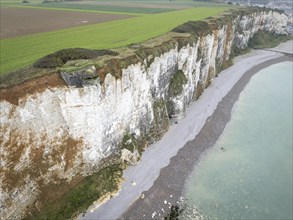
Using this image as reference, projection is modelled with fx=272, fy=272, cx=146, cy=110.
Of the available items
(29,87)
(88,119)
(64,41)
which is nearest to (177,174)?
(88,119)

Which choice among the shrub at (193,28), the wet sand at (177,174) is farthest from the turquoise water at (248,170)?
the shrub at (193,28)

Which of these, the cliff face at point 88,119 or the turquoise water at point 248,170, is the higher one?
the cliff face at point 88,119

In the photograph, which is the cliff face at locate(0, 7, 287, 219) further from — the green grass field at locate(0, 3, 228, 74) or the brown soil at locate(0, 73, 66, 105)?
the green grass field at locate(0, 3, 228, 74)

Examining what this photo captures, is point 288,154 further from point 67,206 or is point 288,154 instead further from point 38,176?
point 38,176

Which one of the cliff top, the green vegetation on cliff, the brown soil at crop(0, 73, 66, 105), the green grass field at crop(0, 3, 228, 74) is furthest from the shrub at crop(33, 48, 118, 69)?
the green vegetation on cliff

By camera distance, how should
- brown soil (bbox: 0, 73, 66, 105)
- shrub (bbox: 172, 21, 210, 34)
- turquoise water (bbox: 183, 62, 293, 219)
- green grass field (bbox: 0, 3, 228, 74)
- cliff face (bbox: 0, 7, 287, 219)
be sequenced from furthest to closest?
1. shrub (bbox: 172, 21, 210, 34)
2. green grass field (bbox: 0, 3, 228, 74)
3. turquoise water (bbox: 183, 62, 293, 219)
4. cliff face (bbox: 0, 7, 287, 219)
5. brown soil (bbox: 0, 73, 66, 105)

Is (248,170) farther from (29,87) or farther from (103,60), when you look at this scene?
(29,87)

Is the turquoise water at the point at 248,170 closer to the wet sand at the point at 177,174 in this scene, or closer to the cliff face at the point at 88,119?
the wet sand at the point at 177,174
